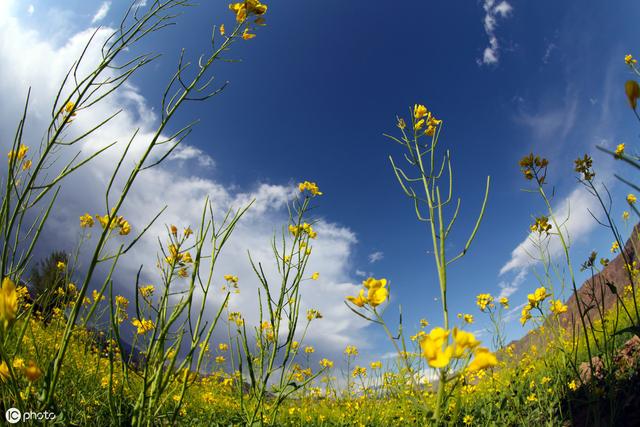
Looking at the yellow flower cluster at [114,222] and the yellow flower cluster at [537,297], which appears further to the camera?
the yellow flower cluster at [537,297]

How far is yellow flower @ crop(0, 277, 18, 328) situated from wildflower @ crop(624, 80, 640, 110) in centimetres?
117

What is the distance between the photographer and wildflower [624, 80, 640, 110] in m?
0.64

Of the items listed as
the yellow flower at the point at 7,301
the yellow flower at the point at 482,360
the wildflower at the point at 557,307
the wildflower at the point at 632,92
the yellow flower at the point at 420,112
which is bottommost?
the yellow flower at the point at 482,360

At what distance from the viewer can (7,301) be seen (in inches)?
23.0

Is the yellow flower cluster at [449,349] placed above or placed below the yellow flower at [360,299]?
below

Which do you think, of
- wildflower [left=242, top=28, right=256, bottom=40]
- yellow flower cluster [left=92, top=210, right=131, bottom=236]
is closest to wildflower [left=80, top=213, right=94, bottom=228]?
yellow flower cluster [left=92, top=210, right=131, bottom=236]

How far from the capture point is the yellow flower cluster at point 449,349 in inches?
23.2

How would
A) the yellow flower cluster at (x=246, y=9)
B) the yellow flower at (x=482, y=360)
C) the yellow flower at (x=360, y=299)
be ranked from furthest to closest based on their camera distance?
the yellow flower cluster at (x=246, y=9)
the yellow flower at (x=360, y=299)
the yellow flower at (x=482, y=360)

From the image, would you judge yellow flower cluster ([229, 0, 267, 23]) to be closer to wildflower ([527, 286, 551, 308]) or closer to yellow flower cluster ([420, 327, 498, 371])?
yellow flower cluster ([420, 327, 498, 371])

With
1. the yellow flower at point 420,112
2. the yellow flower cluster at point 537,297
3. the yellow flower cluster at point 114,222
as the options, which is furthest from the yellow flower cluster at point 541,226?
the yellow flower cluster at point 114,222

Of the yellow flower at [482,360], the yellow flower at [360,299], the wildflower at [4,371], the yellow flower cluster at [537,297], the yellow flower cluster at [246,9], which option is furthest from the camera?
the yellow flower cluster at [537,297]

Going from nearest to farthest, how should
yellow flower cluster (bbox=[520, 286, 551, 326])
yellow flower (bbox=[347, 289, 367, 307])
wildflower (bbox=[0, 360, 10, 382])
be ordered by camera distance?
wildflower (bbox=[0, 360, 10, 382])
yellow flower (bbox=[347, 289, 367, 307])
yellow flower cluster (bbox=[520, 286, 551, 326])

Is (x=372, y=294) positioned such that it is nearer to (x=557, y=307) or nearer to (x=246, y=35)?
(x=246, y=35)

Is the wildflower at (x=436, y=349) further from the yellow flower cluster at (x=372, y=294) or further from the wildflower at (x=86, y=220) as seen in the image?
the wildflower at (x=86, y=220)
